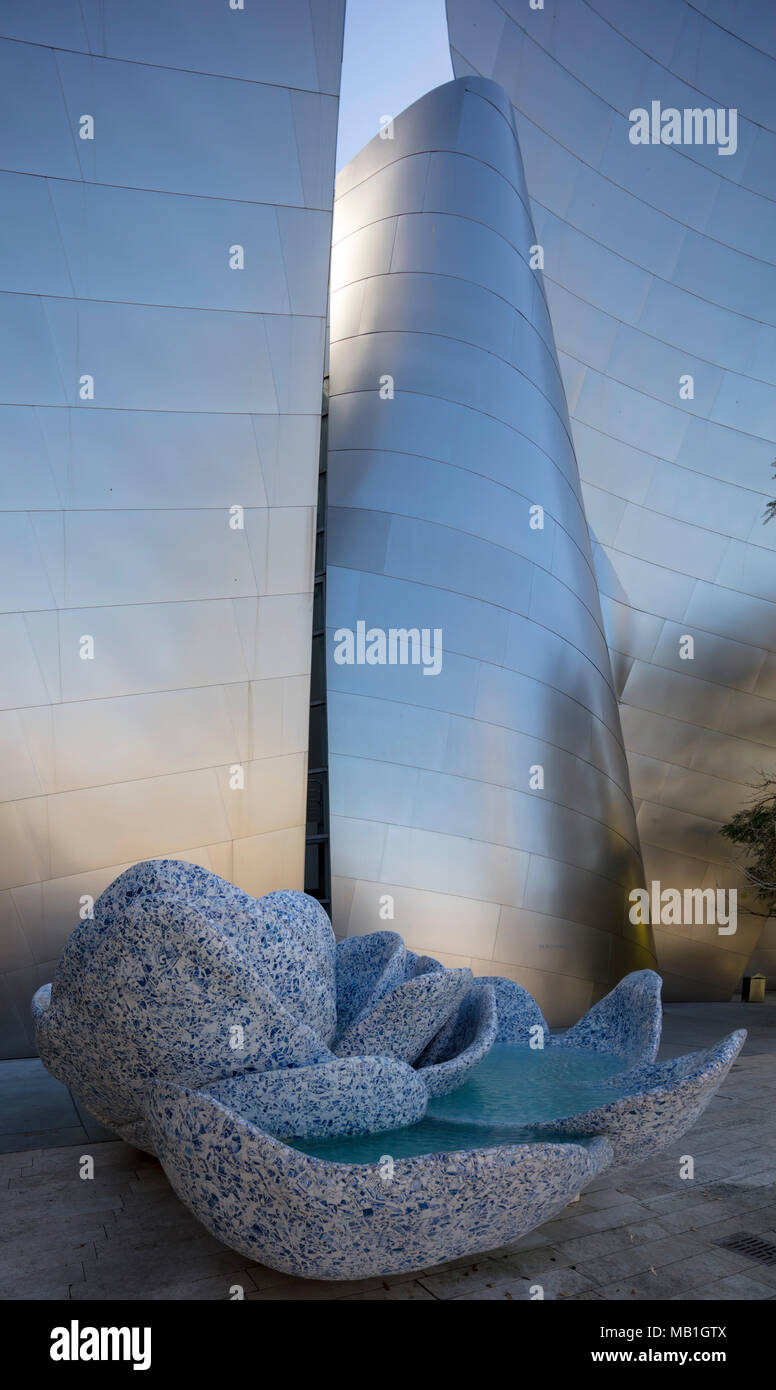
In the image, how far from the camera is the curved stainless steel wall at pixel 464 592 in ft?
41.5

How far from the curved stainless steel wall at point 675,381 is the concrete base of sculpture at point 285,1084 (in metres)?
13.9

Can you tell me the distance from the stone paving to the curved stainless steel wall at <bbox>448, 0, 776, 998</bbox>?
13171 mm

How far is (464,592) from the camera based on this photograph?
13.6 meters

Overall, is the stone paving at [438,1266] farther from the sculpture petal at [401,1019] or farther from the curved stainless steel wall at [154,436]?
the curved stainless steel wall at [154,436]

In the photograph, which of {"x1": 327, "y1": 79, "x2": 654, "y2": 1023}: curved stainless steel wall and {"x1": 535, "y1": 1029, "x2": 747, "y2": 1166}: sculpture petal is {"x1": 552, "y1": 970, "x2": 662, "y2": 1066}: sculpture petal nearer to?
{"x1": 535, "y1": 1029, "x2": 747, "y2": 1166}: sculpture petal

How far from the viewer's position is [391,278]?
590 inches

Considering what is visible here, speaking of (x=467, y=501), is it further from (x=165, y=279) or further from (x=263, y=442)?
(x=165, y=279)

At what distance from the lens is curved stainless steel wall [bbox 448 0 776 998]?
18125 millimetres

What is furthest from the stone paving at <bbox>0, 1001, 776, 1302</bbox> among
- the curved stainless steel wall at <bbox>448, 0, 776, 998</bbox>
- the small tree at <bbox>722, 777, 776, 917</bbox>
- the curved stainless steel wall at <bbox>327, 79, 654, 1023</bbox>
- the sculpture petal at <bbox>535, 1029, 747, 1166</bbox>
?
the curved stainless steel wall at <bbox>448, 0, 776, 998</bbox>

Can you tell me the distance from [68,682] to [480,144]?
1205cm

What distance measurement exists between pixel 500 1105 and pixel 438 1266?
1288 mm

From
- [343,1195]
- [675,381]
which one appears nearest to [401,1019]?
[343,1195]

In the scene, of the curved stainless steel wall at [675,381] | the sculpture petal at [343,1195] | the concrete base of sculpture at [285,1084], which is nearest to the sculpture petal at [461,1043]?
the concrete base of sculpture at [285,1084]
